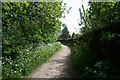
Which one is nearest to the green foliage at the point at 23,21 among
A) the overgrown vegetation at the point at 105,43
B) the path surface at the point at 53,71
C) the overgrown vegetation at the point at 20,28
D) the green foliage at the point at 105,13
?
the overgrown vegetation at the point at 20,28

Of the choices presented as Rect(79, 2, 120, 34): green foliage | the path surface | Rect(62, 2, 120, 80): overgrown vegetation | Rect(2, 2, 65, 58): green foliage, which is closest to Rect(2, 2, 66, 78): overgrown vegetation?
Rect(2, 2, 65, 58): green foliage

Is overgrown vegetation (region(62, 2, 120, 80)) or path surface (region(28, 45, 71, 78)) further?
path surface (region(28, 45, 71, 78))

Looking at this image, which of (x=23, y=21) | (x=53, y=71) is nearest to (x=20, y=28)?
(x=23, y=21)

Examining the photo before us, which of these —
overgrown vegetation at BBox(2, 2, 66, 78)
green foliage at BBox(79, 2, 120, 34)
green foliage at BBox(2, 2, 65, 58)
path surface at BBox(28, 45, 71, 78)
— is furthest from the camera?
path surface at BBox(28, 45, 71, 78)

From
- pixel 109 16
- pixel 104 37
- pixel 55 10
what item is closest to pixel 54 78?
pixel 104 37

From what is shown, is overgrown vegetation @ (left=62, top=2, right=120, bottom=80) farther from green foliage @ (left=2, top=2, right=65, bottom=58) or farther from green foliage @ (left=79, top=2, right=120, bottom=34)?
green foliage @ (left=2, top=2, right=65, bottom=58)

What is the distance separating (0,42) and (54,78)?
3.25 m

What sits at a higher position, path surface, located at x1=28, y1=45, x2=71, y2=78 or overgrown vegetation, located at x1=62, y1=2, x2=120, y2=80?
overgrown vegetation, located at x1=62, y1=2, x2=120, y2=80

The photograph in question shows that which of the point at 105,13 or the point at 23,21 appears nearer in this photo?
the point at 105,13

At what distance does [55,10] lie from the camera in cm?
674

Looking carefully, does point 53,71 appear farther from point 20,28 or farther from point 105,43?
point 105,43

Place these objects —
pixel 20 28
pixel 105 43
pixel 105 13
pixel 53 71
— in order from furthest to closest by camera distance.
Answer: pixel 53 71 < pixel 20 28 < pixel 105 13 < pixel 105 43

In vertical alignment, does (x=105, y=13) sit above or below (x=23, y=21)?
below

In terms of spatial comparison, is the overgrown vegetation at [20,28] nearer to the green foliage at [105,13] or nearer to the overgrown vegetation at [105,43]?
the overgrown vegetation at [105,43]
